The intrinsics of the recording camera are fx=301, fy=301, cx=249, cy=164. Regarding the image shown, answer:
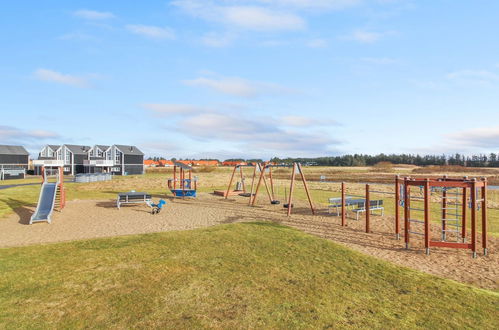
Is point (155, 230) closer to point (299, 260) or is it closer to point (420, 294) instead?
point (299, 260)

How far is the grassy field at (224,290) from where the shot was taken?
4789 millimetres

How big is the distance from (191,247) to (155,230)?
3175 mm

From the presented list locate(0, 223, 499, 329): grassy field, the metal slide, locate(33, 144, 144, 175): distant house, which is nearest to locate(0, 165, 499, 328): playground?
Answer: locate(0, 223, 499, 329): grassy field

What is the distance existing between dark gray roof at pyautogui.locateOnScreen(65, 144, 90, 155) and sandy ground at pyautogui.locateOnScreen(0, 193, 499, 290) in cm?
5426

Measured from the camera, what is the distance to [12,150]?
202 ft

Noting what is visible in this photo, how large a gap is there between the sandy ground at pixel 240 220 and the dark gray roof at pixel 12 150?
55.9m

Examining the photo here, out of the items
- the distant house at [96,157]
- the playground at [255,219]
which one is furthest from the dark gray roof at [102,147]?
the playground at [255,219]

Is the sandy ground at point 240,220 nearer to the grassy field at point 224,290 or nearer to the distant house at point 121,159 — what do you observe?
the grassy field at point 224,290

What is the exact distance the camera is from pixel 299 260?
7.66m

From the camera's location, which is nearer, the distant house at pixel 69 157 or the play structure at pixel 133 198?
the play structure at pixel 133 198

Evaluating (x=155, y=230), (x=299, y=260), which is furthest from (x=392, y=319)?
(x=155, y=230)

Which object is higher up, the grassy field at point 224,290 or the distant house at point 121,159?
the distant house at point 121,159

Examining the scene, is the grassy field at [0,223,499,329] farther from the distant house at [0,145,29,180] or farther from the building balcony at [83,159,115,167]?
the distant house at [0,145,29,180]

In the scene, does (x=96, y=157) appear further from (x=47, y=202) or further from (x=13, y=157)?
(x=47, y=202)
